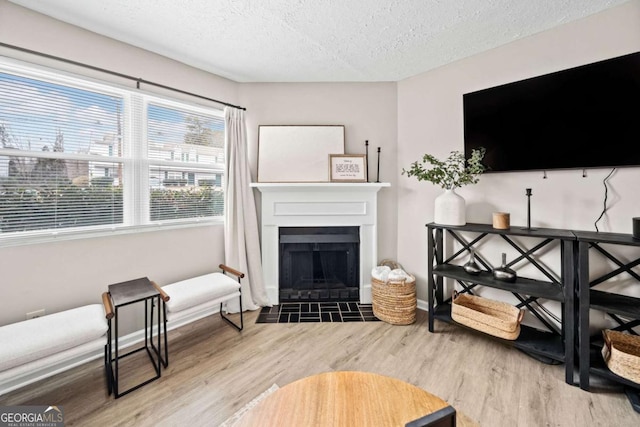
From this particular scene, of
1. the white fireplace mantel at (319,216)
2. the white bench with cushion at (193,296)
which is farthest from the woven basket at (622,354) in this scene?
the white bench with cushion at (193,296)

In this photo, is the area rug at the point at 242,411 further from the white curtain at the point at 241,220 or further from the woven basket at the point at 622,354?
the woven basket at the point at 622,354

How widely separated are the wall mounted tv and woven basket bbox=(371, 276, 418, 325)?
1344 millimetres

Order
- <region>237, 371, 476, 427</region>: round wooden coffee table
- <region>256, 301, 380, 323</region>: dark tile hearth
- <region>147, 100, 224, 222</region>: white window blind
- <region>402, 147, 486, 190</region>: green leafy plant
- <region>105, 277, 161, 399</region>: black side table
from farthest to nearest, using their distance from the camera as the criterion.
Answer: <region>256, 301, 380, 323</region>: dark tile hearth < <region>147, 100, 224, 222</region>: white window blind < <region>402, 147, 486, 190</region>: green leafy plant < <region>105, 277, 161, 399</region>: black side table < <region>237, 371, 476, 427</region>: round wooden coffee table

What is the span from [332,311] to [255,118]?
2342 millimetres

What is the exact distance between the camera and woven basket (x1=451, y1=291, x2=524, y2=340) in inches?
77.6

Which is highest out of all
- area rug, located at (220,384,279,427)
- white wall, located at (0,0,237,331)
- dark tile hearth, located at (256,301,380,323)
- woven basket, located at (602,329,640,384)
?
white wall, located at (0,0,237,331)

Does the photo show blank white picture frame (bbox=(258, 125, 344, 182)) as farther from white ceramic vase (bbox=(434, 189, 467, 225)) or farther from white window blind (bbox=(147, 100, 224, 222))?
white ceramic vase (bbox=(434, 189, 467, 225))

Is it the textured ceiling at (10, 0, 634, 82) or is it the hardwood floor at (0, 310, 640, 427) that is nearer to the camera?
the hardwood floor at (0, 310, 640, 427)

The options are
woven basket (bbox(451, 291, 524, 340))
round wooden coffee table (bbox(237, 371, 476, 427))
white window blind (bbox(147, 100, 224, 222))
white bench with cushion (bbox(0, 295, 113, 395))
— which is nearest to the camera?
round wooden coffee table (bbox(237, 371, 476, 427))

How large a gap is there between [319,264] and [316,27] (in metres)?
2.29

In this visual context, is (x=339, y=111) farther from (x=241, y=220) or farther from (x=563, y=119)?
(x=563, y=119)

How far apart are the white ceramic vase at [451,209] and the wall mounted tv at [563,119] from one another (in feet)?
1.37

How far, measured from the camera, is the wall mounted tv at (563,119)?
5.81ft

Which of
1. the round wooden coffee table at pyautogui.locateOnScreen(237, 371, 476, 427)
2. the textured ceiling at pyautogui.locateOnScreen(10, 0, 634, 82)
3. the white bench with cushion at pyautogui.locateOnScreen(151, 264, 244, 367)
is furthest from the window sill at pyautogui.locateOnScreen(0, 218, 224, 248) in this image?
the round wooden coffee table at pyautogui.locateOnScreen(237, 371, 476, 427)
